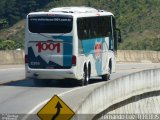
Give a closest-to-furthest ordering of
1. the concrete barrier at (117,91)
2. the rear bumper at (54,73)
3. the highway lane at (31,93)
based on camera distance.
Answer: the concrete barrier at (117,91) < the highway lane at (31,93) < the rear bumper at (54,73)

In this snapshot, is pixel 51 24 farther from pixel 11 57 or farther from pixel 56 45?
pixel 11 57

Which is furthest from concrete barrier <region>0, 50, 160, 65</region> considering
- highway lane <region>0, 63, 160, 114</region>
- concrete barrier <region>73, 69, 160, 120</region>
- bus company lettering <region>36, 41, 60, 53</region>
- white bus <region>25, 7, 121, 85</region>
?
bus company lettering <region>36, 41, 60, 53</region>

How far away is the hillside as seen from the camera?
93000 mm

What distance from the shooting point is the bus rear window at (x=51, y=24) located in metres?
35.0

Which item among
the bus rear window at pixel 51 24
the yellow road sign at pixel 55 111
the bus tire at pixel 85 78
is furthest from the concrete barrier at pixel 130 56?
the yellow road sign at pixel 55 111

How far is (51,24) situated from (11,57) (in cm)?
1798

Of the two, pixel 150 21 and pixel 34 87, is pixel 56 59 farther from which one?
pixel 150 21

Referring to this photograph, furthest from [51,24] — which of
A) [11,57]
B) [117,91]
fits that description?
[11,57]

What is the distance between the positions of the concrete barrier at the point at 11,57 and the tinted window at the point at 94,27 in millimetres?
12116

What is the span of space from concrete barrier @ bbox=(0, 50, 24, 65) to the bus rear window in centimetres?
1610

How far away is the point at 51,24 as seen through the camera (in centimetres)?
3512

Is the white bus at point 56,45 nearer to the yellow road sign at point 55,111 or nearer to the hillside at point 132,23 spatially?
the yellow road sign at point 55,111

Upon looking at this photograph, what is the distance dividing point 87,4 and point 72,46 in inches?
2898

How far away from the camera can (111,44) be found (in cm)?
4197
